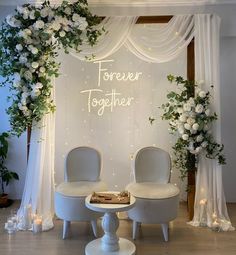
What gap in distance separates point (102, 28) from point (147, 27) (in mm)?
600

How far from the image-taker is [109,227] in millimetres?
3379

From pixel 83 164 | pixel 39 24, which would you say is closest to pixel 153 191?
pixel 83 164

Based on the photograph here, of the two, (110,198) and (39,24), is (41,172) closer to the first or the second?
(110,198)

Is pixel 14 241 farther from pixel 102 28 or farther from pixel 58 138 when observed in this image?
pixel 102 28

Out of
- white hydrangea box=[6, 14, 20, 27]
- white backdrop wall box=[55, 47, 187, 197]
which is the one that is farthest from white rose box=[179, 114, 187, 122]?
white hydrangea box=[6, 14, 20, 27]

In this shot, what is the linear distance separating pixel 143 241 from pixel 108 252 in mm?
519

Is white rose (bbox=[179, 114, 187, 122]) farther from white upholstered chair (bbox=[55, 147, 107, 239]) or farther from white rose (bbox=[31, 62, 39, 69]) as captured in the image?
white rose (bbox=[31, 62, 39, 69])

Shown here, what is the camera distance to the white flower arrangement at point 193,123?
13.2 ft

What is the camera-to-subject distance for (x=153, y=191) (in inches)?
149

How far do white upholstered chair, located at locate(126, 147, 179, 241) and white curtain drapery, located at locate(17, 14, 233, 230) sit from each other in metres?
0.46

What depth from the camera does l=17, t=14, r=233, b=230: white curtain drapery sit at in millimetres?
4125

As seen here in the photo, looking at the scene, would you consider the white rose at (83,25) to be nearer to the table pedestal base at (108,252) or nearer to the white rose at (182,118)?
the white rose at (182,118)

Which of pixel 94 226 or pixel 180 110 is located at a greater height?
pixel 180 110

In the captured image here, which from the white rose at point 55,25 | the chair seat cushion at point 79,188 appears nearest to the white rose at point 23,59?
the white rose at point 55,25
